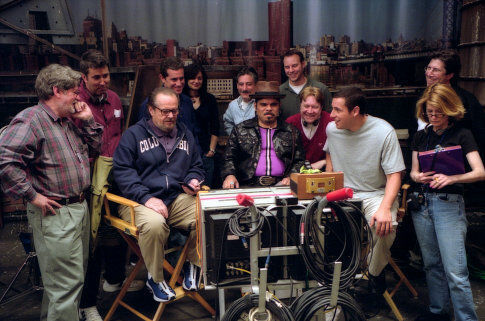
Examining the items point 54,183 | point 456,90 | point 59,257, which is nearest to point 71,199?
point 54,183

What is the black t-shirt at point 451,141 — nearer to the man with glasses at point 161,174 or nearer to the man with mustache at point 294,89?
the man with mustache at point 294,89

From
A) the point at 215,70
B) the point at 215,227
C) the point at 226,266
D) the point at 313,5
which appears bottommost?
the point at 226,266

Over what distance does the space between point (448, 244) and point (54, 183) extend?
105 inches

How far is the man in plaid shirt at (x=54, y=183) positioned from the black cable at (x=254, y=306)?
1.11m

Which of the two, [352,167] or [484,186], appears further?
[484,186]

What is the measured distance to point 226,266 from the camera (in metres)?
2.65

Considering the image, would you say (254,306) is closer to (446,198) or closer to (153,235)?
(153,235)

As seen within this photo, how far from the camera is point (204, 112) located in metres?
4.32

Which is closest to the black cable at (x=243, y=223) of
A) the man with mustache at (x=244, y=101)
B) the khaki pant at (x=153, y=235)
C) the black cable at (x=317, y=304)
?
the black cable at (x=317, y=304)

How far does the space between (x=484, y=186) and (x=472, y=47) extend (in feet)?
5.35

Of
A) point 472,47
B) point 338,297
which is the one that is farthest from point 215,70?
point 338,297

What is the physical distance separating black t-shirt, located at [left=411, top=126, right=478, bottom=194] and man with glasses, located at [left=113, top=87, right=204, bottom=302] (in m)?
1.72

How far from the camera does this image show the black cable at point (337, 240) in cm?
254

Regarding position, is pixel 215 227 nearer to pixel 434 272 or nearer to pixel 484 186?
pixel 434 272
